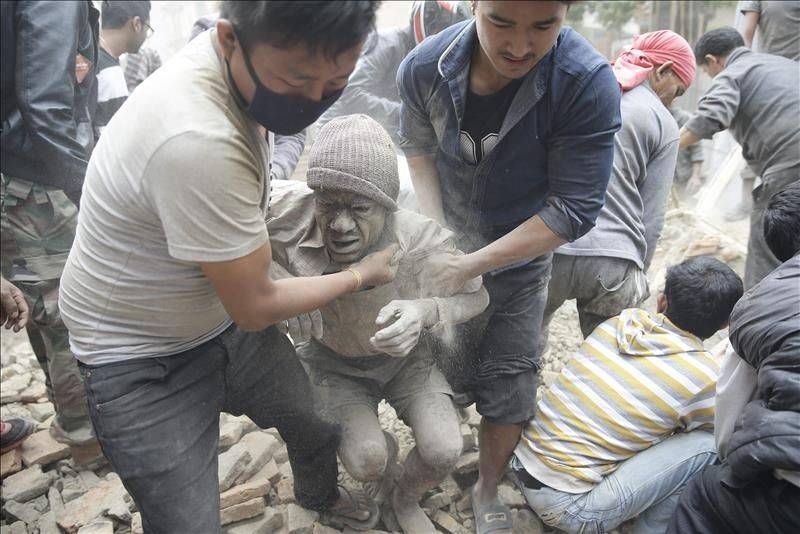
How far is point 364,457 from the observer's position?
2.61 meters

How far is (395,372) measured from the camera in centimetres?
284

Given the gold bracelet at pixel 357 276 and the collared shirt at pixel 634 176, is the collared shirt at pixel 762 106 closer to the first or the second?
the collared shirt at pixel 634 176

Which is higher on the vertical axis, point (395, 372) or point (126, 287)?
point (126, 287)

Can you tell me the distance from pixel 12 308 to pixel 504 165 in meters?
2.24

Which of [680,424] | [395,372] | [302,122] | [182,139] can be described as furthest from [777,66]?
[182,139]

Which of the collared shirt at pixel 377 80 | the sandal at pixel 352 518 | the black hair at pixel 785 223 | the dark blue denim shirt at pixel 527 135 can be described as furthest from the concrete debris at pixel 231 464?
the black hair at pixel 785 223

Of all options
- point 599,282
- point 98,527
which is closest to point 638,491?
point 599,282

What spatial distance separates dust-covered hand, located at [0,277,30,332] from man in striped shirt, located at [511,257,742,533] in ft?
8.01

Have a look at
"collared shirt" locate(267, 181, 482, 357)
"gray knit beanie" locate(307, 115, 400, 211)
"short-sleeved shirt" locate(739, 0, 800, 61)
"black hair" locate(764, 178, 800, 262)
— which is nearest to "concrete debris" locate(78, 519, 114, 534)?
"collared shirt" locate(267, 181, 482, 357)

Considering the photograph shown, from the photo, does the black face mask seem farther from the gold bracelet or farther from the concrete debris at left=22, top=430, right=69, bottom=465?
the concrete debris at left=22, top=430, right=69, bottom=465

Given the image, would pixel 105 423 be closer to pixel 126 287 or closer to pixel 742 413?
pixel 126 287

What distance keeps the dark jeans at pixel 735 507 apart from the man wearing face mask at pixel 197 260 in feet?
5.08

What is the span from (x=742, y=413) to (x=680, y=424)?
0.57 m

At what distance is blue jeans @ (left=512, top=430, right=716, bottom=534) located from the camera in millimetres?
2740
